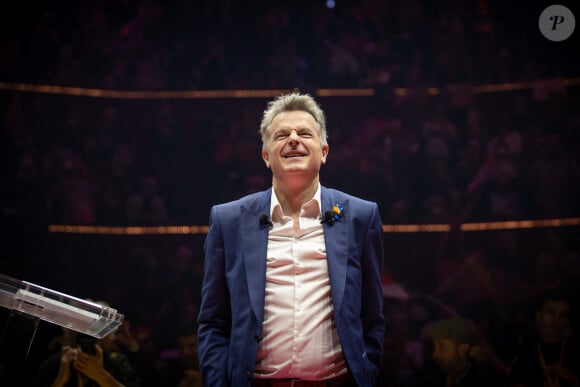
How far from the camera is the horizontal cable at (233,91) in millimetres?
3852

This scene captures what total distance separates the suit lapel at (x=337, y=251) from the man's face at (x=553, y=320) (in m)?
2.21

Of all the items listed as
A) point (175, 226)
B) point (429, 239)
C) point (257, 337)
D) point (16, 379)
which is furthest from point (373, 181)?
point (16, 379)

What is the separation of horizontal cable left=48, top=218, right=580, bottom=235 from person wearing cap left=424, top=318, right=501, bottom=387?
58 cm

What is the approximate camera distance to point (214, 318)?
1.94 m

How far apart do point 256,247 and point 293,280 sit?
160 millimetres

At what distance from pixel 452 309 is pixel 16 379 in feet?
9.19

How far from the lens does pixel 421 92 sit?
3.94 m

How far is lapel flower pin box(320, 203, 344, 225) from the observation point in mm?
1977

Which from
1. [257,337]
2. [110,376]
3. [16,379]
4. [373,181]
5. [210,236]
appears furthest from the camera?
[373,181]

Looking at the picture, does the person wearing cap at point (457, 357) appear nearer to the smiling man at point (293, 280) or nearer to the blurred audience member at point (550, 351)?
the blurred audience member at point (550, 351)

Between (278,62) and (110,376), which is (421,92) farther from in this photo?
(110,376)

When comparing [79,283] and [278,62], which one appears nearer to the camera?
[79,283]

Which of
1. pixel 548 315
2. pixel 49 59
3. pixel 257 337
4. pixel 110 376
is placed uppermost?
pixel 49 59

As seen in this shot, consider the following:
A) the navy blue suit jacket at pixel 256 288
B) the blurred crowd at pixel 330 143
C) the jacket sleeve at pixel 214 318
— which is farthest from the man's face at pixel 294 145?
the blurred crowd at pixel 330 143
